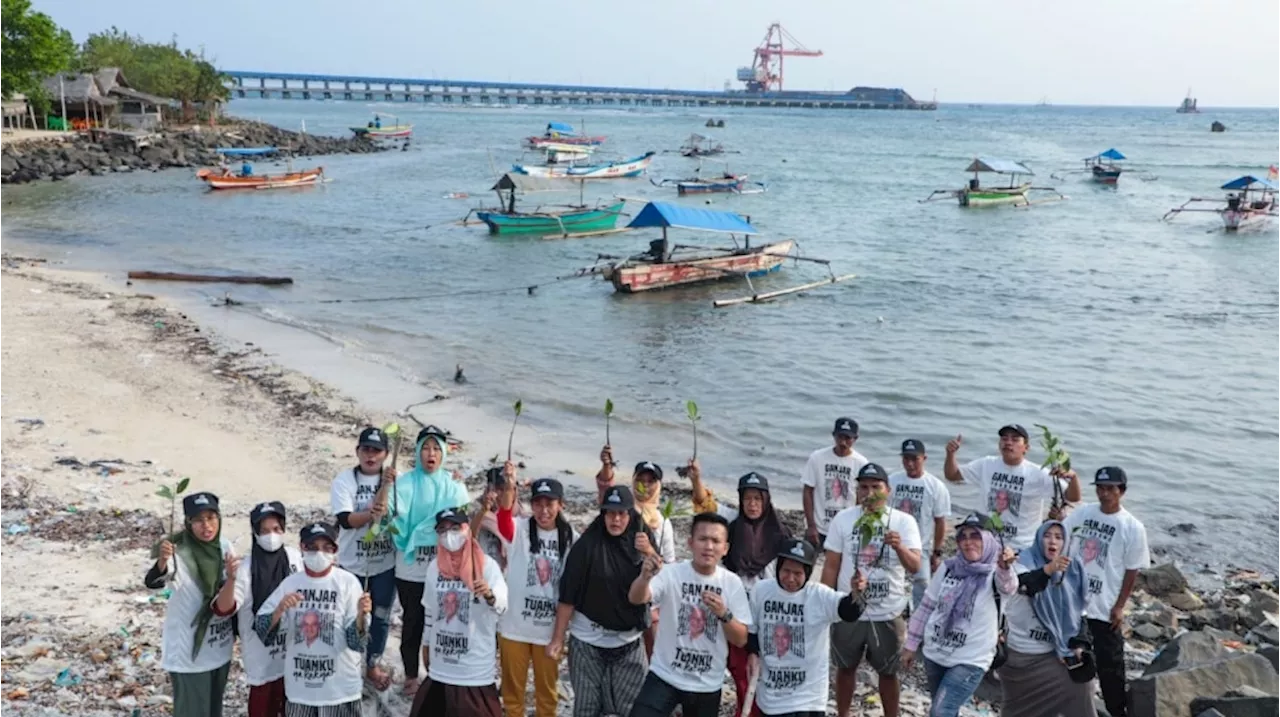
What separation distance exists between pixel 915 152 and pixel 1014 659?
94245 mm

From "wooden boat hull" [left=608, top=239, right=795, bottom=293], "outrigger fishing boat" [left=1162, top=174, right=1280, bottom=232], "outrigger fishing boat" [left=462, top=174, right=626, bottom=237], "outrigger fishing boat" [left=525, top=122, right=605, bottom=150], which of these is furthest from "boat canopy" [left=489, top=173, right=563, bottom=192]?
"outrigger fishing boat" [left=525, top=122, right=605, bottom=150]

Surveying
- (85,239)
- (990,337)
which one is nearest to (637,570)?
(990,337)

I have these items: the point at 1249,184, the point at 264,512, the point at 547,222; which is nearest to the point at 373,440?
the point at 264,512

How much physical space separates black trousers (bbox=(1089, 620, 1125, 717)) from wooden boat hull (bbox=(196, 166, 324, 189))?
164 ft

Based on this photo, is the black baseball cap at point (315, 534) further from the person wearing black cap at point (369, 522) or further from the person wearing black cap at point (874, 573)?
A: the person wearing black cap at point (874, 573)

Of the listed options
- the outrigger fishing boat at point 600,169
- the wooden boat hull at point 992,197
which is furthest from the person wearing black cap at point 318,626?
the wooden boat hull at point 992,197

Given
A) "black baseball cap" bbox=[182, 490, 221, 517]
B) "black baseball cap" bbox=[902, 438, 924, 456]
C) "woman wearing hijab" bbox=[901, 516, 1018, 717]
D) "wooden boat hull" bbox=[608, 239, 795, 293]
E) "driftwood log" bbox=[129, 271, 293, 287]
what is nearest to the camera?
"black baseball cap" bbox=[182, 490, 221, 517]

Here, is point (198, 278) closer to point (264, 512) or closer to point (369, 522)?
point (369, 522)

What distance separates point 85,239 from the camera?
3509 centimetres

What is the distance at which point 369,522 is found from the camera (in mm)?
7316

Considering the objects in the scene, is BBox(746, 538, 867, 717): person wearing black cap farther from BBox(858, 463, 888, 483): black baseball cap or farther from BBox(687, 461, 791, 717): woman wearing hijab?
BBox(858, 463, 888, 483): black baseball cap

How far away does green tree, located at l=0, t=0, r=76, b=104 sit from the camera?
5534cm

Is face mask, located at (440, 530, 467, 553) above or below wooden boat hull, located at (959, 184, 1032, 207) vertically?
above

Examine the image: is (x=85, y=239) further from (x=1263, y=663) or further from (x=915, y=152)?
(x=915, y=152)
